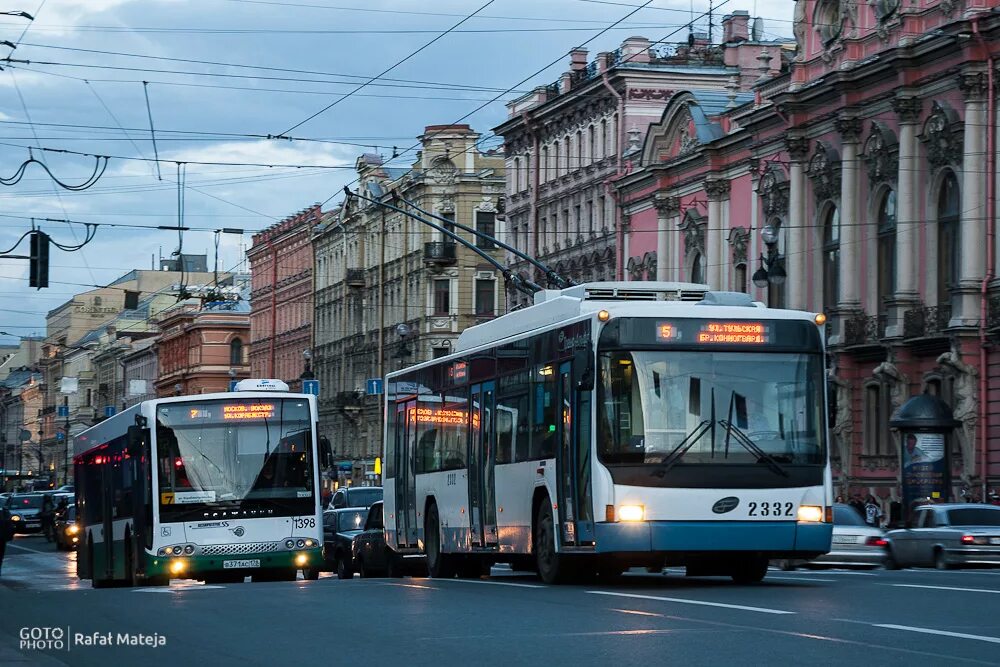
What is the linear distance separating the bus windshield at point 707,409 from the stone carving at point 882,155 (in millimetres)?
28932

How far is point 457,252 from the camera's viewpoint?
293ft

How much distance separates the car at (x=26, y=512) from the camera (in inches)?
3051

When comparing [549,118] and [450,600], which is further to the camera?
[549,118]

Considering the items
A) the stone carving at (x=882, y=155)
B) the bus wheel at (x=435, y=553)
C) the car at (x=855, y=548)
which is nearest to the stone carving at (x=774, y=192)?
the stone carving at (x=882, y=155)

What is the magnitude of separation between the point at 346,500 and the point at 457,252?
48.6 meters

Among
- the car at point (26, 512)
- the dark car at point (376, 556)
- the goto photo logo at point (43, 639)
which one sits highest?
the goto photo logo at point (43, 639)

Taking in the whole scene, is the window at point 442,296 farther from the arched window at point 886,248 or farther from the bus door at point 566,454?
the bus door at point 566,454

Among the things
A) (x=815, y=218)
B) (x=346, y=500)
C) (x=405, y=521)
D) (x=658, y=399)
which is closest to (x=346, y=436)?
(x=815, y=218)

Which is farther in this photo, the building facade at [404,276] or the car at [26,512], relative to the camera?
the building facade at [404,276]

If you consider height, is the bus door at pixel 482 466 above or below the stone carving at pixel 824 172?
below

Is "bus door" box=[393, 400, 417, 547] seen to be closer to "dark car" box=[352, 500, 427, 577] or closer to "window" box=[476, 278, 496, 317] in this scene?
"dark car" box=[352, 500, 427, 577]

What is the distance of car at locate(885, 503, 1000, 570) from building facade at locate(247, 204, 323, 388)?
75991mm

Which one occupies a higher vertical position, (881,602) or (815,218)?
(815,218)

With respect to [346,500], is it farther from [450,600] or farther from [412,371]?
[450,600]
